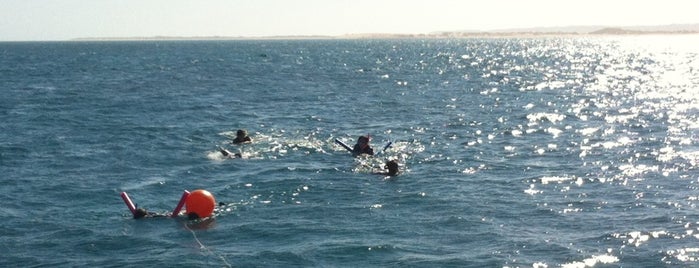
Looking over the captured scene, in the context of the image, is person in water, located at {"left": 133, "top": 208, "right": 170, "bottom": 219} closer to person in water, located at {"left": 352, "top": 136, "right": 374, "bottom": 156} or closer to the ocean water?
the ocean water

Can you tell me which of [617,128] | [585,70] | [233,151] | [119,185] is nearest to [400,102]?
[617,128]

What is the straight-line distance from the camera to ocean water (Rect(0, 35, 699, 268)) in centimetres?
2327

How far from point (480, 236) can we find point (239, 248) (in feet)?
23.2

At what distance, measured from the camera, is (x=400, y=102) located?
2616 inches

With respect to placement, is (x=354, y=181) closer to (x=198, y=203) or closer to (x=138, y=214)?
(x=198, y=203)

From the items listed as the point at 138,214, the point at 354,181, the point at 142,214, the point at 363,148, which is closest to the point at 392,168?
the point at 354,181

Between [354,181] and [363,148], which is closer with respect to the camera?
[354,181]

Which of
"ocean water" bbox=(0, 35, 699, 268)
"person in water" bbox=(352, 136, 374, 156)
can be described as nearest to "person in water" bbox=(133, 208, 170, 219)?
"ocean water" bbox=(0, 35, 699, 268)

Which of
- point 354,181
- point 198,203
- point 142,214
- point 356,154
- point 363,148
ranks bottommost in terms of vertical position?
point 356,154

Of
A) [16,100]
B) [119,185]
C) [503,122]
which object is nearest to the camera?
[119,185]

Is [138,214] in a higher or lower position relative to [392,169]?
higher

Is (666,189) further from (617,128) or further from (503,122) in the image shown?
(503,122)

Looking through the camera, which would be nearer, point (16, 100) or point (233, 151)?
point (233, 151)

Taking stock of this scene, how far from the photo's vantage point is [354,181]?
109ft
